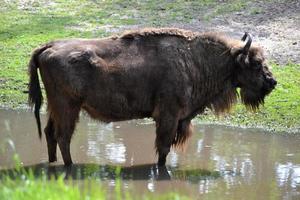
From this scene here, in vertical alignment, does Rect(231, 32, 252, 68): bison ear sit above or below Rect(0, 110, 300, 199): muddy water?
above

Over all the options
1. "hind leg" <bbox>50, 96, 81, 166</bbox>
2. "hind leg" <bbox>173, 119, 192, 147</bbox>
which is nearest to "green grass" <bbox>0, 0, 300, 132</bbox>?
"hind leg" <bbox>173, 119, 192, 147</bbox>

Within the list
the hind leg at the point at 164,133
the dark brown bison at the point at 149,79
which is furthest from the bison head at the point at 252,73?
the hind leg at the point at 164,133

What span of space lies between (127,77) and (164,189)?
181 cm

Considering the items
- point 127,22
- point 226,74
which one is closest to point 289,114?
point 226,74

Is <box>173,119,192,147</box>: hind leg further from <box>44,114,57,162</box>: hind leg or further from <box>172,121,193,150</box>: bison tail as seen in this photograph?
<box>44,114,57,162</box>: hind leg

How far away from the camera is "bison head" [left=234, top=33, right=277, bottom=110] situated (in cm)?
1034

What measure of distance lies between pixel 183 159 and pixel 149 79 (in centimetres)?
130

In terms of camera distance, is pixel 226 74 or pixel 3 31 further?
pixel 3 31

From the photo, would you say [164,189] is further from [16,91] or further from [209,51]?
[16,91]

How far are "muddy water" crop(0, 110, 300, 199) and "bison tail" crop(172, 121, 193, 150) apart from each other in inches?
10.4

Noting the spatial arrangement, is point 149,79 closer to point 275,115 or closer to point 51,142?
point 51,142

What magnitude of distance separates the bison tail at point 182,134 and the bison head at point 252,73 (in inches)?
40.0

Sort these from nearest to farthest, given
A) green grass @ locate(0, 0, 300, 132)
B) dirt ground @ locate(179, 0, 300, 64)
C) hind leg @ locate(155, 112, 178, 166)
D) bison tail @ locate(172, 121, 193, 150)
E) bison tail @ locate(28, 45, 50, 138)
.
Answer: bison tail @ locate(28, 45, 50, 138), hind leg @ locate(155, 112, 178, 166), bison tail @ locate(172, 121, 193, 150), green grass @ locate(0, 0, 300, 132), dirt ground @ locate(179, 0, 300, 64)

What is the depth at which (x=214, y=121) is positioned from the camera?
12617 mm
